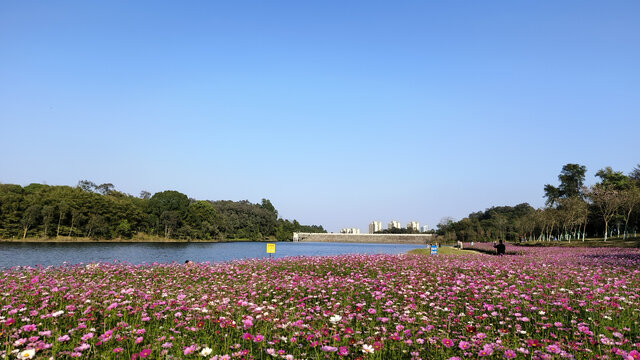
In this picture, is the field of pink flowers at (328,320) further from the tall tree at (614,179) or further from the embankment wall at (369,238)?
the embankment wall at (369,238)

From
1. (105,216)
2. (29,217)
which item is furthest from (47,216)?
(105,216)

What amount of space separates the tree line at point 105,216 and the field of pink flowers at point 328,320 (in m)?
83.6

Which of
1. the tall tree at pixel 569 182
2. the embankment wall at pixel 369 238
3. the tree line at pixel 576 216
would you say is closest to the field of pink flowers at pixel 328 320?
the tree line at pixel 576 216

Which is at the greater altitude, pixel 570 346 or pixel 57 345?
pixel 570 346

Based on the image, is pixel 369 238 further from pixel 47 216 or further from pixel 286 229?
pixel 47 216

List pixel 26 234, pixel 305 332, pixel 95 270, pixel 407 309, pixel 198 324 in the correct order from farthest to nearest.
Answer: pixel 26 234 → pixel 95 270 → pixel 407 309 → pixel 198 324 → pixel 305 332

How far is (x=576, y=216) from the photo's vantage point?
62938 mm

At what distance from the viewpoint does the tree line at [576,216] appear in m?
57.4

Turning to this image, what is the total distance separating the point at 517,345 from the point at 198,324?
482 centimetres

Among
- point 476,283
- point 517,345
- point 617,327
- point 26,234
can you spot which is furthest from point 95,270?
point 26,234

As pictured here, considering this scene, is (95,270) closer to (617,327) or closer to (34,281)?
(34,281)

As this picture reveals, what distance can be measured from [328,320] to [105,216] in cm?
9784

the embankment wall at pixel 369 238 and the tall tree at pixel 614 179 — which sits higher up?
the tall tree at pixel 614 179

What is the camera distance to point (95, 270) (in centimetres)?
1435
